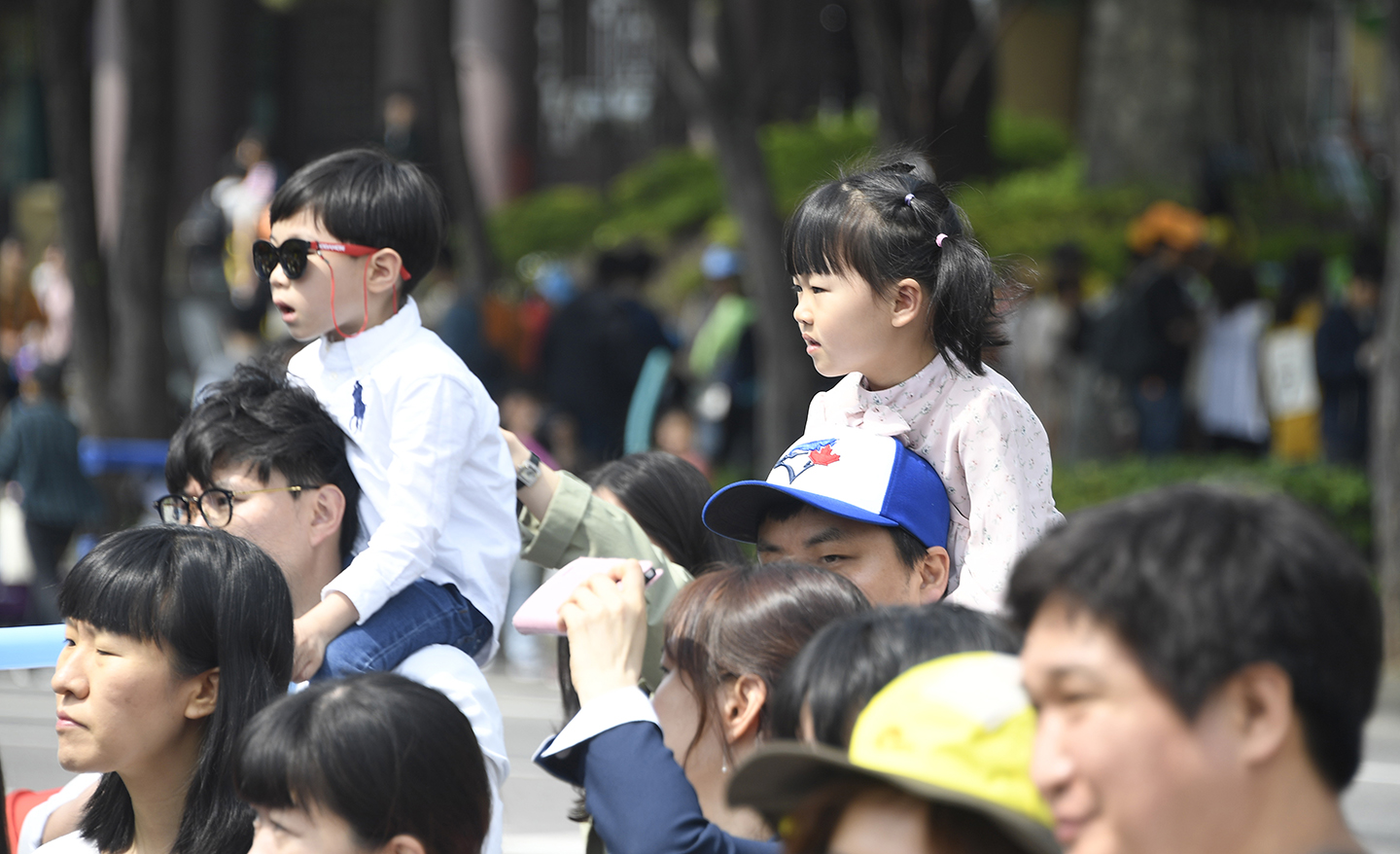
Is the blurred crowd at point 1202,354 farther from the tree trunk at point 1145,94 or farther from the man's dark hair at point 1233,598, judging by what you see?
the man's dark hair at point 1233,598

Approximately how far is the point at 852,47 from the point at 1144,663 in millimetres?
21481

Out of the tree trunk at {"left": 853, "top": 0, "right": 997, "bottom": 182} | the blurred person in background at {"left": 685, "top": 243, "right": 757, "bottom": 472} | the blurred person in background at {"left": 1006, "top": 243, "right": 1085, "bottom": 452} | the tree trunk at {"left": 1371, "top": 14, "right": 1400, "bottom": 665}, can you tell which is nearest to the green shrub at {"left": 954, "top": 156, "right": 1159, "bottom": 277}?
the blurred person in background at {"left": 1006, "top": 243, "right": 1085, "bottom": 452}

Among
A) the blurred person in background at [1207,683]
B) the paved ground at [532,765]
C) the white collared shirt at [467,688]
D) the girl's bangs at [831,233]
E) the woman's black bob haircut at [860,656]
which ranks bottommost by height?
the paved ground at [532,765]

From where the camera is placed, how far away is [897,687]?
1787mm

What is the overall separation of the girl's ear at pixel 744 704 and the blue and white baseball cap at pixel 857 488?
0.49 m

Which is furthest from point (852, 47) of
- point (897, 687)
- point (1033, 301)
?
point (897, 687)

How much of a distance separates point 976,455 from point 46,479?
8.30 meters

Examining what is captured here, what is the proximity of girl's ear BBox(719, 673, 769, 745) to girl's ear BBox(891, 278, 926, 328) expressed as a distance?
0.87 metres

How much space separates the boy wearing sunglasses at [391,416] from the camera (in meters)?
3.17

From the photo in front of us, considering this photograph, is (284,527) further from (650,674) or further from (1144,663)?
(1144,663)

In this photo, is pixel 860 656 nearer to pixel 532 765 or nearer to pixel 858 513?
pixel 858 513

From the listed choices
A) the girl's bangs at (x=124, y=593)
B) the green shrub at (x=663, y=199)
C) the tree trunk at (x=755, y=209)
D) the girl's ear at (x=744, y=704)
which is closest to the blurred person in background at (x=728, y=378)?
the tree trunk at (x=755, y=209)

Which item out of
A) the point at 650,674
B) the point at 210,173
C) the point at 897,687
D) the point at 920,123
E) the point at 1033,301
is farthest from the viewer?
the point at 210,173

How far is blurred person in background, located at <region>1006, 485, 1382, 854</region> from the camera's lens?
1.50 meters
